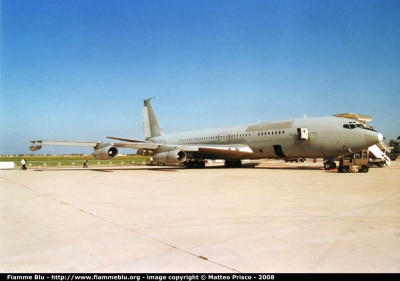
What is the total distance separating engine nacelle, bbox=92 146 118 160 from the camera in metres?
27.3

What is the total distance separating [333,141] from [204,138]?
48.5 feet

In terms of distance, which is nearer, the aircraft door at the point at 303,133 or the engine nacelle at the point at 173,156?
the aircraft door at the point at 303,133

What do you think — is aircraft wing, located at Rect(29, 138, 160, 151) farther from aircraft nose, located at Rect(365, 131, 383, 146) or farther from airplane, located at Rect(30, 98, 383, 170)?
aircraft nose, located at Rect(365, 131, 383, 146)

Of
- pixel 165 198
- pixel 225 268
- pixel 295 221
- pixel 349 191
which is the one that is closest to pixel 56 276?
pixel 225 268

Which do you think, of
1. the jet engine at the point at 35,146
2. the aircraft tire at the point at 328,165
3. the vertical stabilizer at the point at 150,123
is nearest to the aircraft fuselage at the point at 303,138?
the aircraft tire at the point at 328,165

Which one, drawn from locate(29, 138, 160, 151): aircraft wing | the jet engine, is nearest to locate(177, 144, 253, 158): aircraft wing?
locate(29, 138, 160, 151): aircraft wing

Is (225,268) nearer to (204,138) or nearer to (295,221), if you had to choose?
(295,221)

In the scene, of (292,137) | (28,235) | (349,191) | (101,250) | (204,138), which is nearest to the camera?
(101,250)

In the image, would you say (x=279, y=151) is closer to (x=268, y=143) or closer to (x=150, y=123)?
(x=268, y=143)

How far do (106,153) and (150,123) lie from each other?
1626cm

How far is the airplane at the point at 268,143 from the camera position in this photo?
21.7m

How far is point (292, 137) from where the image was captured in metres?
24.1

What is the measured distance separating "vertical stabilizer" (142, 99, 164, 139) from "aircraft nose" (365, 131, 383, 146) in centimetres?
2739

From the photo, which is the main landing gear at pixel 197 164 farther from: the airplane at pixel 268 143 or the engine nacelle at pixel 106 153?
the engine nacelle at pixel 106 153
